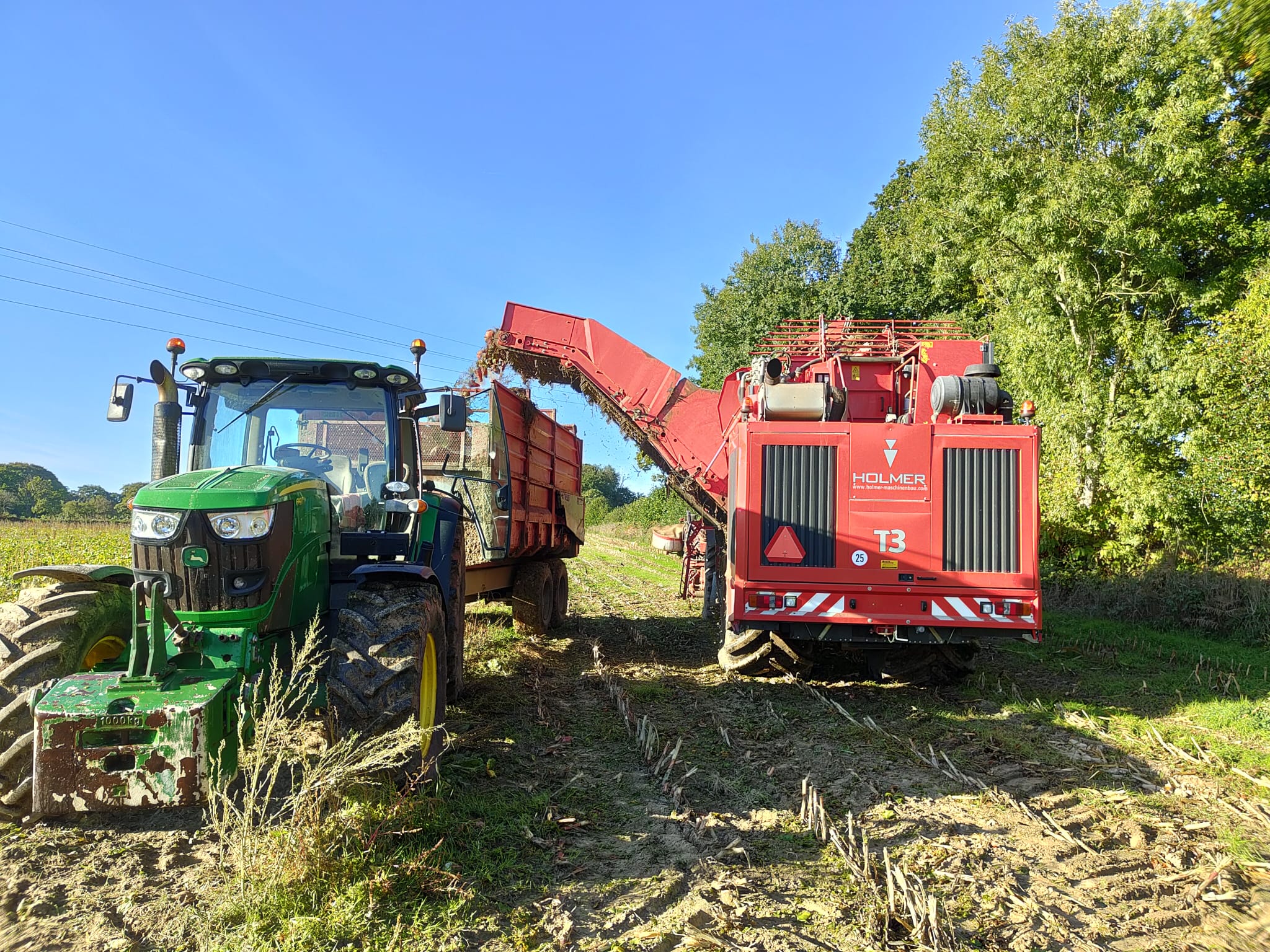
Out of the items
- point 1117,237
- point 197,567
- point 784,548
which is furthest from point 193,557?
point 1117,237

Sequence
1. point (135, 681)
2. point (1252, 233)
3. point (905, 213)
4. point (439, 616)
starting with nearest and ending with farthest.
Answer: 1. point (135, 681)
2. point (439, 616)
3. point (1252, 233)
4. point (905, 213)

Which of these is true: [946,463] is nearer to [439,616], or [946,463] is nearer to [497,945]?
[439,616]

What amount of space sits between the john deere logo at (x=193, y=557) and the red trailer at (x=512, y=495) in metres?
2.30

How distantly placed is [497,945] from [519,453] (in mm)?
5914

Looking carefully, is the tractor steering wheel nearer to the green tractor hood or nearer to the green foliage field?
the green tractor hood

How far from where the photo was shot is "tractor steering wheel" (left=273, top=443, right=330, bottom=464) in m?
5.08

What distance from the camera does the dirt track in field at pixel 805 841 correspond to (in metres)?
3.03

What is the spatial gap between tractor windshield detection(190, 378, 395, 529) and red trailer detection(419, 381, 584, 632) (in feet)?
2.72

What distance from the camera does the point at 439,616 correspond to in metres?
4.75

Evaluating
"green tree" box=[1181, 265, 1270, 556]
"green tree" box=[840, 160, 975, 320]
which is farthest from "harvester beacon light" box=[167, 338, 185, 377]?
"green tree" box=[840, 160, 975, 320]

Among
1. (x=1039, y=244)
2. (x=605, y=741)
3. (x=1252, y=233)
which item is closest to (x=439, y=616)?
(x=605, y=741)

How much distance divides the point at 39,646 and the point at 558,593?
23.4 feet

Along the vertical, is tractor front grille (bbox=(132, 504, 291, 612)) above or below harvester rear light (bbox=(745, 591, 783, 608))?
above

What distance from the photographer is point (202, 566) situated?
380 cm
